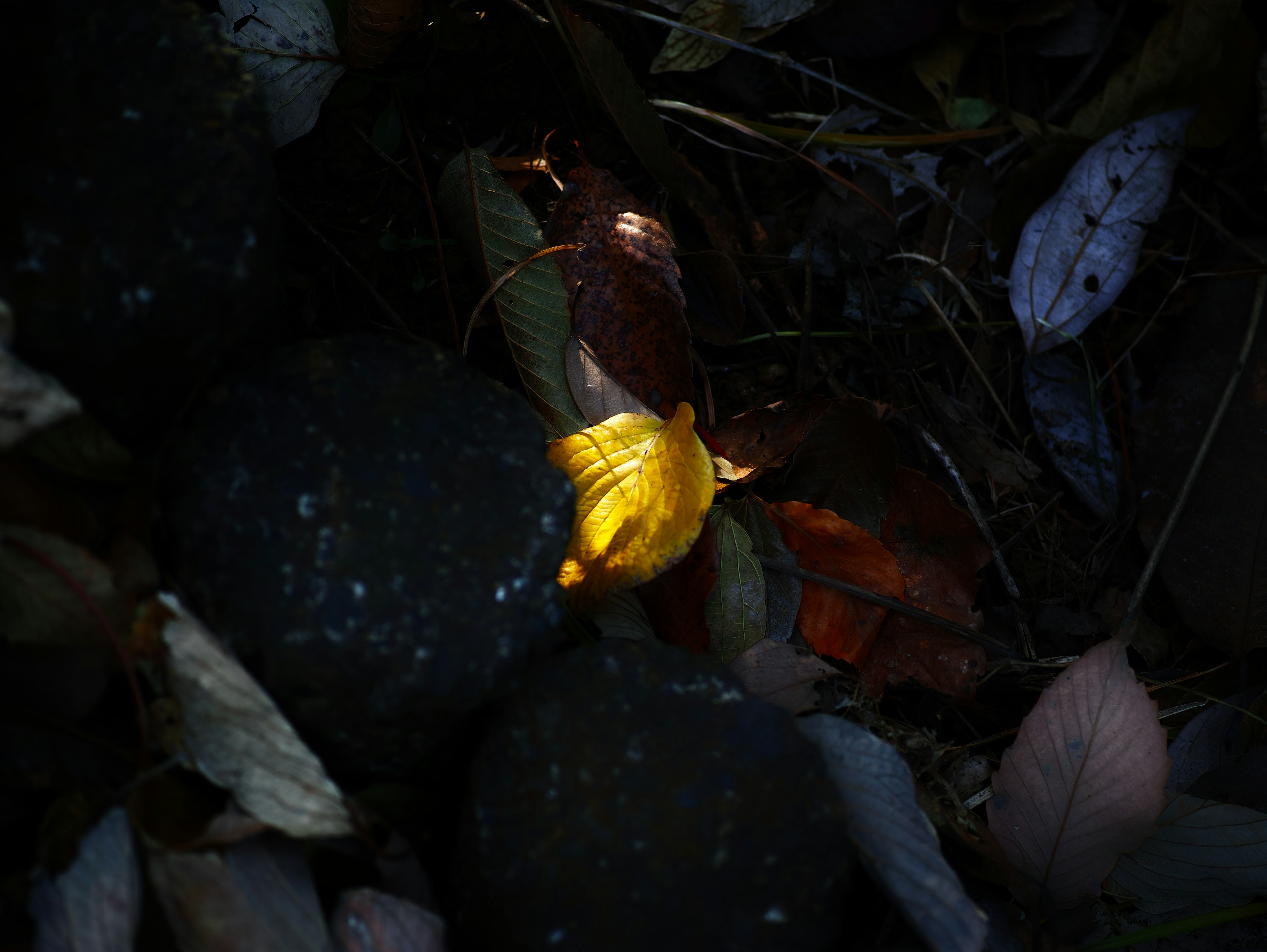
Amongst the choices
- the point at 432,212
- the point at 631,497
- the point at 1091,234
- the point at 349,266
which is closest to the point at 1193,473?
the point at 1091,234

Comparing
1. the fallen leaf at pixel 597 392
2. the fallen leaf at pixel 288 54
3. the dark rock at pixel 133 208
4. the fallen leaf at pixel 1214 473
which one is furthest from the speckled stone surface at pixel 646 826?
the fallen leaf at pixel 288 54

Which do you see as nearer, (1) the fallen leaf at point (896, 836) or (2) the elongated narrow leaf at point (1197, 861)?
(1) the fallen leaf at point (896, 836)

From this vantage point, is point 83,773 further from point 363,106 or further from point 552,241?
point 363,106

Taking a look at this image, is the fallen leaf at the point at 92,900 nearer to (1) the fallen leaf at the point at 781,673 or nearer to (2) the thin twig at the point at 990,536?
(1) the fallen leaf at the point at 781,673

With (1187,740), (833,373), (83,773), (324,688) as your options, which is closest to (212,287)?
(324,688)

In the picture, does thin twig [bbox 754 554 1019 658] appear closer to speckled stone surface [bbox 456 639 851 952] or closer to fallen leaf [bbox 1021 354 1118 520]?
speckled stone surface [bbox 456 639 851 952]

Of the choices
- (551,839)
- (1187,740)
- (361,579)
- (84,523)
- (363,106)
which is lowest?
(1187,740)
